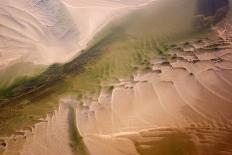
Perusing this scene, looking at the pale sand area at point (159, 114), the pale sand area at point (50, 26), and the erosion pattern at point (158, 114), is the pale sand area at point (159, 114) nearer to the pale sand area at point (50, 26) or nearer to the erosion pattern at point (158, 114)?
the erosion pattern at point (158, 114)

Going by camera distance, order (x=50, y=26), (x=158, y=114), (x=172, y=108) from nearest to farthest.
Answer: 1. (x=158, y=114)
2. (x=172, y=108)
3. (x=50, y=26)

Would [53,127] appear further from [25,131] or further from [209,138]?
[209,138]

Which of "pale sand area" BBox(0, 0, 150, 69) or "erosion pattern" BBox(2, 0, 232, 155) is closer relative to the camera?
"erosion pattern" BBox(2, 0, 232, 155)

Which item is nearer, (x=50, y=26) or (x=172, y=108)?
(x=172, y=108)

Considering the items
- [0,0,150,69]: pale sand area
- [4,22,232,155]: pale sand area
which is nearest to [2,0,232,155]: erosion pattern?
[4,22,232,155]: pale sand area

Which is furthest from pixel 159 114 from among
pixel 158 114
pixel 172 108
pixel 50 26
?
pixel 50 26

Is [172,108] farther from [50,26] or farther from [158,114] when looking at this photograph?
[50,26]

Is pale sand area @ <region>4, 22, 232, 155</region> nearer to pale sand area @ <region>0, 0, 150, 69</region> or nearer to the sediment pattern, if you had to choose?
the sediment pattern

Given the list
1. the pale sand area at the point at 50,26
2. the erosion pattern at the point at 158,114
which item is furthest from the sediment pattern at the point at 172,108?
the pale sand area at the point at 50,26
